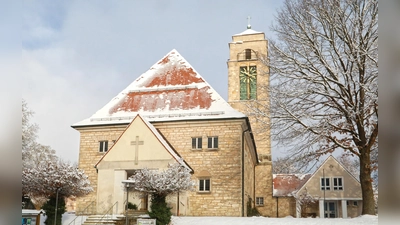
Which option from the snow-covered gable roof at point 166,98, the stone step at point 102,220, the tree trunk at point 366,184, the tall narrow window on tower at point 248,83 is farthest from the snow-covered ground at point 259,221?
the tall narrow window on tower at point 248,83

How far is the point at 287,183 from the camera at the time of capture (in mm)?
5113

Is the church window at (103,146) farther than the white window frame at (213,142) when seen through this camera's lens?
Yes

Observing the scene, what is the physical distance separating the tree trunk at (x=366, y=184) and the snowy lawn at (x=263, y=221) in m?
0.11

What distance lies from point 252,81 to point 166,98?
1.06 metres

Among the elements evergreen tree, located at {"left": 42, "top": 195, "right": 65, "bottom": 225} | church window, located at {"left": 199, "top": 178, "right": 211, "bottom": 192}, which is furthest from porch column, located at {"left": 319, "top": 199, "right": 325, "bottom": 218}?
evergreen tree, located at {"left": 42, "top": 195, "right": 65, "bottom": 225}

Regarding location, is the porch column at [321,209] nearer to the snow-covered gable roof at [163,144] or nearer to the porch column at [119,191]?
the snow-covered gable roof at [163,144]

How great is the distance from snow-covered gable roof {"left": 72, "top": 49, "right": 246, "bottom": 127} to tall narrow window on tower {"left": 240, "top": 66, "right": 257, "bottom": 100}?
10.1 inches

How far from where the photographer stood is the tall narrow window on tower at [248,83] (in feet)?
17.6

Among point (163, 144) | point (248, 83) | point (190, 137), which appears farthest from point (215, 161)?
point (248, 83)

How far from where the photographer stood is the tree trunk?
4.80 meters

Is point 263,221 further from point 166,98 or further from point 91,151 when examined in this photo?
point 91,151

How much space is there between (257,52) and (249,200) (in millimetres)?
1671

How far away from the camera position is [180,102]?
5684 mm

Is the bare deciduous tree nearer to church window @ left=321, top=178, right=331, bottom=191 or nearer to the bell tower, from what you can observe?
the bell tower
